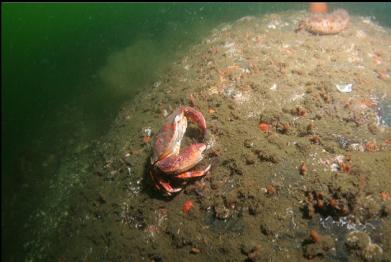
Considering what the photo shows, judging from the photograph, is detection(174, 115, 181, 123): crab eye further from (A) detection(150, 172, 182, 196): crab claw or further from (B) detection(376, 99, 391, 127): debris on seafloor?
(B) detection(376, 99, 391, 127): debris on seafloor

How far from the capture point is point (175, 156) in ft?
14.3

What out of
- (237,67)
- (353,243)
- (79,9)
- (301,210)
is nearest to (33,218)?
(237,67)

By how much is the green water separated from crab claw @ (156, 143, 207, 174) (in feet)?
17.3

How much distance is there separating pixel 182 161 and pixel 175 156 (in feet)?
0.54

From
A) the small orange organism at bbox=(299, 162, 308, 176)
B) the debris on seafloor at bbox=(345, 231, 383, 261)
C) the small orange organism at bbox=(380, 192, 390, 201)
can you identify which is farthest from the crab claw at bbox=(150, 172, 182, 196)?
the small orange organism at bbox=(380, 192, 390, 201)

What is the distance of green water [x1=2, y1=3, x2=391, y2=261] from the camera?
34.8 ft

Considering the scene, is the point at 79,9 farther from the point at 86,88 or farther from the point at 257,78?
the point at 257,78

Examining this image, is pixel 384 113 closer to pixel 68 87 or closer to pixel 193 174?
pixel 193 174

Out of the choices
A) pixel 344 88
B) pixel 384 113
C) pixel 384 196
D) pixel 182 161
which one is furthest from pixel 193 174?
pixel 384 113

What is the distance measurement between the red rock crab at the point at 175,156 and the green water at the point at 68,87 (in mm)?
4764

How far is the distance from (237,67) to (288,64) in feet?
3.53

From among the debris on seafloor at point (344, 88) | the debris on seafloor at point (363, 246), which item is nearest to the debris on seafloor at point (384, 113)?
the debris on seafloor at point (344, 88)

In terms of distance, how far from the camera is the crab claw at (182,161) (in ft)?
14.0

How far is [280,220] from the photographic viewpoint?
4.04 m
